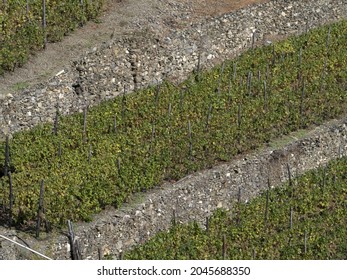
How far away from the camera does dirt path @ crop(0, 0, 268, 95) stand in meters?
25.4

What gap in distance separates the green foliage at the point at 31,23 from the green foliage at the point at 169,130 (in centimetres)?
196

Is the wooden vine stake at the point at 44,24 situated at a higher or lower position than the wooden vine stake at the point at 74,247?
higher

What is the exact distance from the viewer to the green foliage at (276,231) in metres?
22.3

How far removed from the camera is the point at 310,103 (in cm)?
2727

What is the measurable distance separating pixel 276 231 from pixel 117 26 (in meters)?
6.89

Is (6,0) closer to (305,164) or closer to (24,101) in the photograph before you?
(24,101)

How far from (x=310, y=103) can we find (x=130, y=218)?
6.62m

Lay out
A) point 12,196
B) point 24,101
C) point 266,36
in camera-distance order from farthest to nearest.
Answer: point 266,36 → point 24,101 → point 12,196

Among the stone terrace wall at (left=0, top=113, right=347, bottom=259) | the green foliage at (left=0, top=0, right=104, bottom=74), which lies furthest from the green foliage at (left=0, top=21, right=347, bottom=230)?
the green foliage at (left=0, top=0, right=104, bottom=74)

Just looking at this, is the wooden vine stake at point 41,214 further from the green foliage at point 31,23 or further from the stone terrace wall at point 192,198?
the green foliage at point 31,23

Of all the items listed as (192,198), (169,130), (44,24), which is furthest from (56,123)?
(192,198)

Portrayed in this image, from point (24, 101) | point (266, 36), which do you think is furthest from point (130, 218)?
point (266, 36)

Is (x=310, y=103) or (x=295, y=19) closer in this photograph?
(x=310, y=103)

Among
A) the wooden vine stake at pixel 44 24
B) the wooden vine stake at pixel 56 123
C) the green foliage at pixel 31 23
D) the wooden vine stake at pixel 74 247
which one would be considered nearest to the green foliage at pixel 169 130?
the wooden vine stake at pixel 56 123
